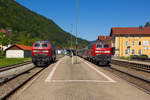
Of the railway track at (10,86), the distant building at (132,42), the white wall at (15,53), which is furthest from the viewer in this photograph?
the distant building at (132,42)

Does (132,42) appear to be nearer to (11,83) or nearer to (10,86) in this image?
(11,83)

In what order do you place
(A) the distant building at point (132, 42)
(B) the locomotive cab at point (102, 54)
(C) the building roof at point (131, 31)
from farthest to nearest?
(C) the building roof at point (131, 31) < (A) the distant building at point (132, 42) < (B) the locomotive cab at point (102, 54)

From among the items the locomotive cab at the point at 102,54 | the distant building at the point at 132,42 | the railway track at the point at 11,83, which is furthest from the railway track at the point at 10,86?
the distant building at the point at 132,42

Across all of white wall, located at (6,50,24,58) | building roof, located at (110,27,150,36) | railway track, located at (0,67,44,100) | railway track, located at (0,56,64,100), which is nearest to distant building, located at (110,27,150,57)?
building roof, located at (110,27,150,36)

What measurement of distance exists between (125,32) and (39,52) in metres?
45.7

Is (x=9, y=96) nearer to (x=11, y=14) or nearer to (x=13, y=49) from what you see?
(x=13, y=49)

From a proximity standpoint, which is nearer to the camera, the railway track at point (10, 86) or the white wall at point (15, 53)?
the railway track at point (10, 86)

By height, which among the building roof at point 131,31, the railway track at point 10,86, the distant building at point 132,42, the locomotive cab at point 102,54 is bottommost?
the railway track at point 10,86

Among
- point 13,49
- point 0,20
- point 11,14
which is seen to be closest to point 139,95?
point 13,49

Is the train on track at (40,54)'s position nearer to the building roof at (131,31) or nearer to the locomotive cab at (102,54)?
the locomotive cab at (102,54)

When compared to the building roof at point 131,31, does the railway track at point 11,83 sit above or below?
below

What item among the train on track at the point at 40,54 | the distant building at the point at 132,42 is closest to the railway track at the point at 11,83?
the train on track at the point at 40,54

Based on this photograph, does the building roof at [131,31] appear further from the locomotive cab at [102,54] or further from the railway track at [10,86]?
the railway track at [10,86]

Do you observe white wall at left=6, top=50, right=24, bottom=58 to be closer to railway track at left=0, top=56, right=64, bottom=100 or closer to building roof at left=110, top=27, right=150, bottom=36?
railway track at left=0, top=56, right=64, bottom=100
